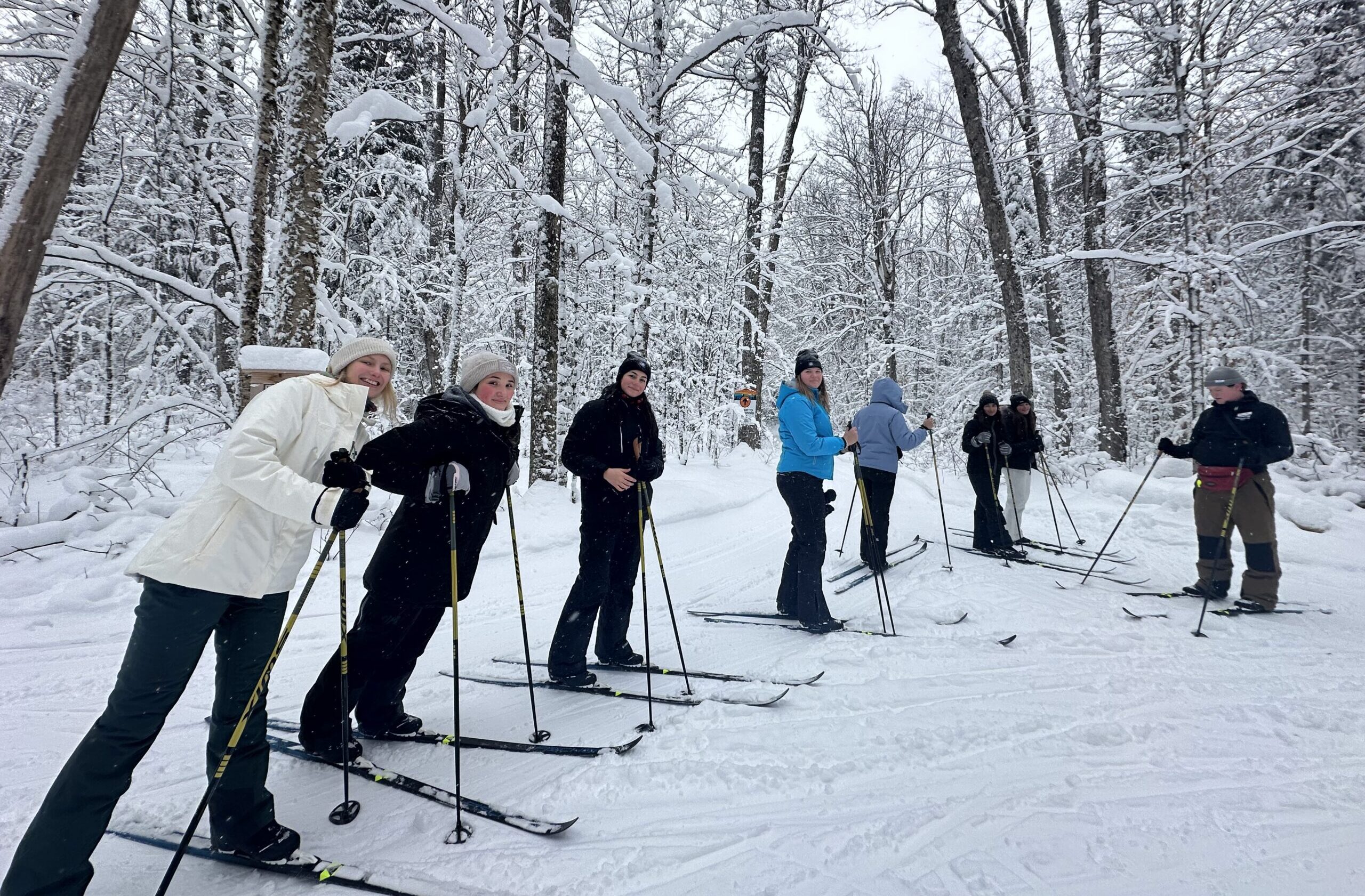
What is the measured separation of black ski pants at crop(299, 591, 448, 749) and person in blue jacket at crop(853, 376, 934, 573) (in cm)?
473

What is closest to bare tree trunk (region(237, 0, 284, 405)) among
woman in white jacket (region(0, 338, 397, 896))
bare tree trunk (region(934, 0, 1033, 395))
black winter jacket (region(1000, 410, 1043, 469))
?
woman in white jacket (region(0, 338, 397, 896))

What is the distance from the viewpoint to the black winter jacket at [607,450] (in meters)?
4.11

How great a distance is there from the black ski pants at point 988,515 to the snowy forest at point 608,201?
3.78 m

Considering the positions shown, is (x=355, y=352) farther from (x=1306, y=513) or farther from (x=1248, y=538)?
(x=1306, y=513)

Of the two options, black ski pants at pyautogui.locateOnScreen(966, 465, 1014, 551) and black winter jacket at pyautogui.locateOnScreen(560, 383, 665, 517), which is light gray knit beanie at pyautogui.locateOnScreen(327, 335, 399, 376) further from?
black ski pants at pyautogui.locateOnScreen(966, 465, 1014, 551)

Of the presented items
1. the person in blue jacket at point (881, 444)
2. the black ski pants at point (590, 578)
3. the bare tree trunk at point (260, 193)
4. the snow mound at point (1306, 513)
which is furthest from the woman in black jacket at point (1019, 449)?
the bare tree trunk at point (260, 193)

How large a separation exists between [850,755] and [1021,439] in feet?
21.0

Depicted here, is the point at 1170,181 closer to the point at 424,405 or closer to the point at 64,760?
the point at 424,405

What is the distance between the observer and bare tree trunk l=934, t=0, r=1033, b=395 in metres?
9.41

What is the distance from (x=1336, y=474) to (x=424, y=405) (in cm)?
1490

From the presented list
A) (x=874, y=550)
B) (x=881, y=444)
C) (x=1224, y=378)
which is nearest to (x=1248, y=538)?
(x=1224, y=378)

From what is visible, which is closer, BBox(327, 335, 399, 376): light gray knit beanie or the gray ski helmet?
BBox(327, 335, 399, 376): light gray knit beanie

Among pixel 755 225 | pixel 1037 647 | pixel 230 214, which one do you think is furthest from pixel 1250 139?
pixel 230 214

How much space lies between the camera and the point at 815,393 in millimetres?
5359
